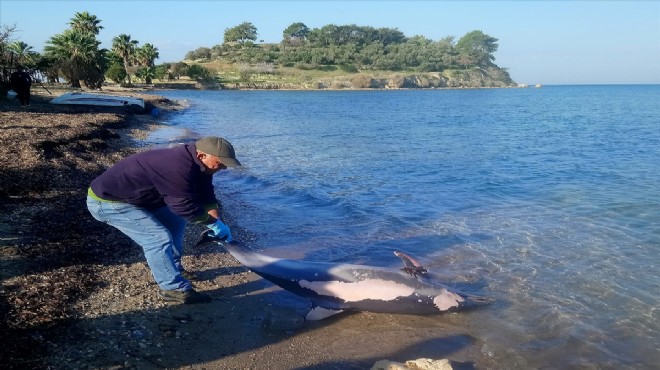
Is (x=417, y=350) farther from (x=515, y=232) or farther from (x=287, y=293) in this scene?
(x=515, y=232)

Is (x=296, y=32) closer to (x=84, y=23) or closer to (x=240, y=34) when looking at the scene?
(x=240, y=34)

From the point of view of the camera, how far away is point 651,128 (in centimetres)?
3431

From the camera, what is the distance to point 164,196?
524 centimetres

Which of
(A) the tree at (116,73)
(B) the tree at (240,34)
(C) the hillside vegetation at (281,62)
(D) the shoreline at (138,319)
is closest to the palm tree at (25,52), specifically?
(C) the hillside vegetation at (281,62)

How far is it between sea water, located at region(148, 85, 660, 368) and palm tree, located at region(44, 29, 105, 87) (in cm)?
3831

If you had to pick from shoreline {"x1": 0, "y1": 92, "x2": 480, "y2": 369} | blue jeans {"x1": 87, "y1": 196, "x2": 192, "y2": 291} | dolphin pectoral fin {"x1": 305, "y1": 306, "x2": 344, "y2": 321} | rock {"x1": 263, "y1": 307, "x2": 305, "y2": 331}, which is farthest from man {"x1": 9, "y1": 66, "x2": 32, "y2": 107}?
dolphin pectoral fin {"x1": 305, "y1": 306, "x2": 344, "y2": 321}

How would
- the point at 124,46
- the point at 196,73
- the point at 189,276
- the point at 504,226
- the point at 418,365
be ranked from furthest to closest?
the point at 196,73
the point at 124,46
the point at 504,226
the point at 189,276
the point at 418,365

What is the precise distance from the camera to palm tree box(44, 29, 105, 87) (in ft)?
170

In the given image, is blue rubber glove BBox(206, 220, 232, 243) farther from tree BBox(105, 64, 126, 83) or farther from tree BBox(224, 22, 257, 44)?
tree BBox(224, 22, 257, 44)

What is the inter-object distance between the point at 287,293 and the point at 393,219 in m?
4.96

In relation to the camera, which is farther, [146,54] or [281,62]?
[281,62]

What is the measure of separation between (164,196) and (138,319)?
4.82 ft

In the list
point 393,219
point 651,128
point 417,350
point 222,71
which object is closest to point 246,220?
point 393,219

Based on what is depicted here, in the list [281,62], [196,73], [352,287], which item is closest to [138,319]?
[352,287]
